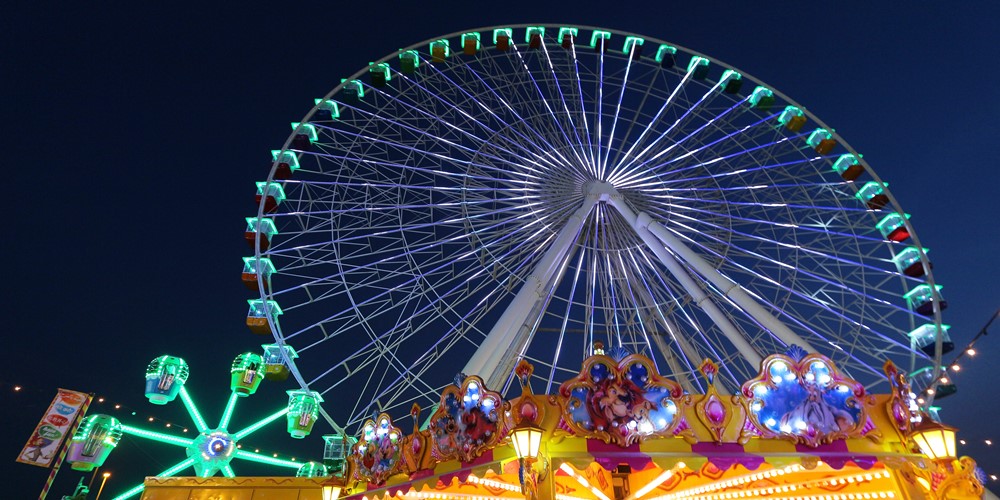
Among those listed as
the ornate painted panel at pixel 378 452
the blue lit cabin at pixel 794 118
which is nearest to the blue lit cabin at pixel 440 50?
the blue lit cabin at pixel 794 118

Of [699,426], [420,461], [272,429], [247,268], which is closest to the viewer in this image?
[699,426]

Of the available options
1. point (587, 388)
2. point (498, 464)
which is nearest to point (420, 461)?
point (498, 464)

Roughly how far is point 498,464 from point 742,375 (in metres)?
11.7

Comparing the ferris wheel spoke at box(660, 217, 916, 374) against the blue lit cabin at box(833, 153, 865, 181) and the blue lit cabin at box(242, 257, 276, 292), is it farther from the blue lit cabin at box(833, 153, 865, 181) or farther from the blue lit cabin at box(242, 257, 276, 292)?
the blue lit cabin at box(242, 257, 276, 292)

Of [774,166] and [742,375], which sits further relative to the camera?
[742,375]

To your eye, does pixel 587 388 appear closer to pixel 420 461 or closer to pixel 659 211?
pixel 420 461

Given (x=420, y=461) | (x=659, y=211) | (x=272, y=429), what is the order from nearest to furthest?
(x=420, y=461) → (x=659, y=211) → (x=272, y=429)

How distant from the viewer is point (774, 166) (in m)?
14.5

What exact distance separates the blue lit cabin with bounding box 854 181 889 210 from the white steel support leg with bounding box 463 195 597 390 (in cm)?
705

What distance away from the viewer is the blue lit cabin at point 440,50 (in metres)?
15.3

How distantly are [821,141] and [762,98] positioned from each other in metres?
1.88

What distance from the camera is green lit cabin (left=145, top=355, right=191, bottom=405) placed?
58.7 feet

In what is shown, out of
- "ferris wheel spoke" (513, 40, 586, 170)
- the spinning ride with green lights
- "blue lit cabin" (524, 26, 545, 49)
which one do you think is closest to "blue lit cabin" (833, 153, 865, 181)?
"ferris wheel spoke" (513, 40, 586, 170)

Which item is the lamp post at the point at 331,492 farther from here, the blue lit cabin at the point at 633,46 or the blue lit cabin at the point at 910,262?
the blue lit cabin at the point at 910,262
